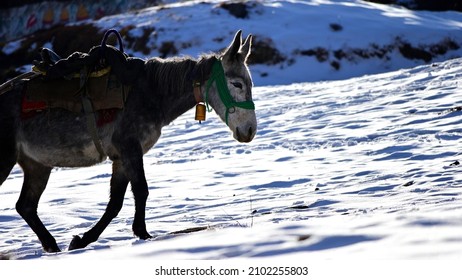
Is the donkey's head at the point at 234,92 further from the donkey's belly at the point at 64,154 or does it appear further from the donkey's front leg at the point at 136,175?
the donkey's belly at the point at 64,154

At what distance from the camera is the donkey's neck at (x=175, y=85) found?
748cm

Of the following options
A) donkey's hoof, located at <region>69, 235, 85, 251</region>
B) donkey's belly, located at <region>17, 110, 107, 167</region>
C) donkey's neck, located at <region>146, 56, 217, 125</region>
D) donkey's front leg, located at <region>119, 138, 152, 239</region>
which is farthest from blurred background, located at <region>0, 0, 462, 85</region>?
donkey's hoof, located at <region>69, 235, 85, 251</region>

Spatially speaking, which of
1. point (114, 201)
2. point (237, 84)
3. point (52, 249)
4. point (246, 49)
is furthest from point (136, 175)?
point (246, 49)

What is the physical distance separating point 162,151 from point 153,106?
27.0 ft

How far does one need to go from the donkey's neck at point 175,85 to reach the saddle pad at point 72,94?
0.33 m

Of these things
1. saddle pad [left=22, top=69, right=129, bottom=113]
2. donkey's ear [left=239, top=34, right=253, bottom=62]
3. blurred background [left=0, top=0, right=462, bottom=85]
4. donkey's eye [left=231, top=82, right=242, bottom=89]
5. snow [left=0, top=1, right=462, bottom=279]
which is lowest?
blurred background [left=0, top=0, right=462, bottom=85]

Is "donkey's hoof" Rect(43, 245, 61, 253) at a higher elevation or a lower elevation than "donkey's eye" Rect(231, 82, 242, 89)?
lower

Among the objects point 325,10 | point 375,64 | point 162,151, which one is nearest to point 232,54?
point 162,151

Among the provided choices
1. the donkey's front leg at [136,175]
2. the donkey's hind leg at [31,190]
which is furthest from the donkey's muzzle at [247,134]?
the donkey's hind leg at [31,190]

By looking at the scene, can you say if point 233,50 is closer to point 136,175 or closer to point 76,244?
point 136,175

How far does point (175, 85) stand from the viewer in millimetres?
7488

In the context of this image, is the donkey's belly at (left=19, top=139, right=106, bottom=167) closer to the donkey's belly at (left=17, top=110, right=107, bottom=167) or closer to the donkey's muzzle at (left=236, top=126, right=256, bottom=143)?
the donkey's belly at (left=17, top=110, right=107, bottom=167)

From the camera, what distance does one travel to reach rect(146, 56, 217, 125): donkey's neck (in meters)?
7.48

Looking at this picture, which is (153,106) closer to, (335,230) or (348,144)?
(335,230)
